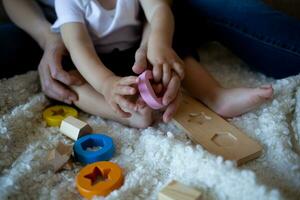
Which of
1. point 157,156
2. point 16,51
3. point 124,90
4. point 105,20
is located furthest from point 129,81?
point 16,51

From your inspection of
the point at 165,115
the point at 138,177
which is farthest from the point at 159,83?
the point at 138,177

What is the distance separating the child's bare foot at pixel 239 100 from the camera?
25.9 inches

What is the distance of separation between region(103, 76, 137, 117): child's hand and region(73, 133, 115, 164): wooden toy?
5 cm

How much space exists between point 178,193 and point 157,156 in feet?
0.36

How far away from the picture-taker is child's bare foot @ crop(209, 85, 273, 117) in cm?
66

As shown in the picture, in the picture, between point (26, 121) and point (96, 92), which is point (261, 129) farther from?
point (26, 121)

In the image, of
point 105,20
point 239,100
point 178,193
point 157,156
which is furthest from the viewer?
point 105,20

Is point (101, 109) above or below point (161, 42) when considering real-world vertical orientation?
below

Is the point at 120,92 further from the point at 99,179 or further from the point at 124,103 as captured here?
the point at 99,179

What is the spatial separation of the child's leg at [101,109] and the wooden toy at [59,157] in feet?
0.34

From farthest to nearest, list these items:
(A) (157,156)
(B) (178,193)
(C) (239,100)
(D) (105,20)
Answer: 1. (D) (105,20)
2. (C) (239,100)
3. (A) (157,156)
4. (B) (178,193)

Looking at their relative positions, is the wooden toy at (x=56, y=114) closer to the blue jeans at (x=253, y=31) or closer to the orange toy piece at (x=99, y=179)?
the orange toy piece at (x=99, y=179)

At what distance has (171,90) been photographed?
62cm

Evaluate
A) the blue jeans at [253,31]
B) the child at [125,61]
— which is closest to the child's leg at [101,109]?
the child at [125,61]
